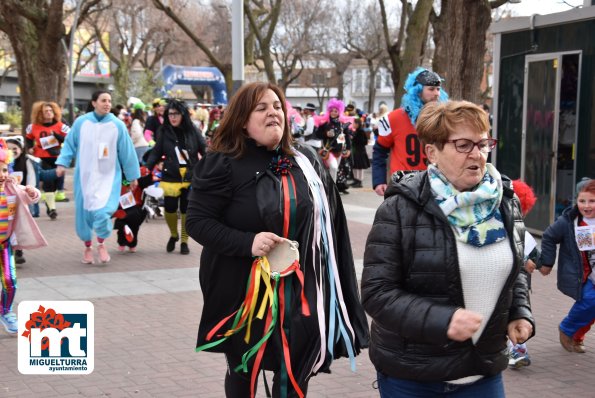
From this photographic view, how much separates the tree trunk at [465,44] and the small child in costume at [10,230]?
725cm

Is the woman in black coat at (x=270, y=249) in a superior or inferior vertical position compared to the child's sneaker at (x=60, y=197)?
superior

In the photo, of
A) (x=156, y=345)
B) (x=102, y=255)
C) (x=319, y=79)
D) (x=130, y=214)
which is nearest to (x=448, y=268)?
(x=156, y=345)

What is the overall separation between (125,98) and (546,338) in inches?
1706

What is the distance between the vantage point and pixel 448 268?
279 centimetres

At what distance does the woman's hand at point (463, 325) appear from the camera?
8.60ft

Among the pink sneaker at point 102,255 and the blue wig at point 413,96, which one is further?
the pink sneaker at point 102,255

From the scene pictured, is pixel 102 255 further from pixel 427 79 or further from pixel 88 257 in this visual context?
pixel 427 79

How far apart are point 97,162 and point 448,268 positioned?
6.92m

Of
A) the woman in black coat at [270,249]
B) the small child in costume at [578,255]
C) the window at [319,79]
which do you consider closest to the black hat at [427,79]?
the small child in costume at [578,255]

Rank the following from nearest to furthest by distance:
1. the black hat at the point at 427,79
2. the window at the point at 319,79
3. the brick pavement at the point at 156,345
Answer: the brick pavement at the point at 156,345 → the black hat at the point at 427,79 → the window at the point at 319,79

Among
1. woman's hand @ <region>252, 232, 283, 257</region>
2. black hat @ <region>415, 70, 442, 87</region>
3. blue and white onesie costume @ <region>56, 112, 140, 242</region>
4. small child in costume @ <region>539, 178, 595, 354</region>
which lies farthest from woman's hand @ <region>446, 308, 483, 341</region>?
blue and white onesie costume @ <region>56, 112, 140, 242</region>

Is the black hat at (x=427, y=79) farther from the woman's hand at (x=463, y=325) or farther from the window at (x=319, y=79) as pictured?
the window at (x=319, y=79)

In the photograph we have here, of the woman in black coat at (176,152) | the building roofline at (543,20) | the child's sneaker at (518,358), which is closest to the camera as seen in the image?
the child's sneaker at (518,358)

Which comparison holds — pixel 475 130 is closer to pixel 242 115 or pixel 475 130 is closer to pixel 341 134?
pixel 242 115
